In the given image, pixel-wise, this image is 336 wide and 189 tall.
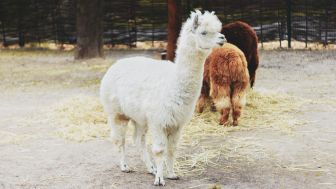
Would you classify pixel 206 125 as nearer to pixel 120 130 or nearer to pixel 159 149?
pixel 120 130

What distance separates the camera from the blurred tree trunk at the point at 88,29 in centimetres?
1364

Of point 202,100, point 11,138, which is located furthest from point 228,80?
point 11,138

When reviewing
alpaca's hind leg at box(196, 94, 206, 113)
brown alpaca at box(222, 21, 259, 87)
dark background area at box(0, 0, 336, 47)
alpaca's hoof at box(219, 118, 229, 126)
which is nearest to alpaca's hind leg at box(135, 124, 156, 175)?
alpaca's hoof at box(219, 118, 229, 126)

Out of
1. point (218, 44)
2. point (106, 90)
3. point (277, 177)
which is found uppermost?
point (218, 44)

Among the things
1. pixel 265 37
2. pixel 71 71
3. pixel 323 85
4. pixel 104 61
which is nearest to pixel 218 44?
pixel 323 85

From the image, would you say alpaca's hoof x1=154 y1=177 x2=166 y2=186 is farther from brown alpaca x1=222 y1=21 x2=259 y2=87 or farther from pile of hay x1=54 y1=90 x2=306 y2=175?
brown alpaca x1=222 y1=21 x2=259 y2=87

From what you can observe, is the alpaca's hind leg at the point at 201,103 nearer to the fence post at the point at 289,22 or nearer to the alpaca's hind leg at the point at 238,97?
the alpaca's hind leg at the point at 238,97

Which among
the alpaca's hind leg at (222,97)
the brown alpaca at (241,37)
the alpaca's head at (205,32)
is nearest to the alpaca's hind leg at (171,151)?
the alpaca's head at (205,32)

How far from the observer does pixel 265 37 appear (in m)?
15.3

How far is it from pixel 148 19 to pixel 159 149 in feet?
38.1

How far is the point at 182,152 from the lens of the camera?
6.11 meters

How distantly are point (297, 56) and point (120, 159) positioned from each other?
8.61 metres

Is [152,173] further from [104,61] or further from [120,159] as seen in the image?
[104,61]

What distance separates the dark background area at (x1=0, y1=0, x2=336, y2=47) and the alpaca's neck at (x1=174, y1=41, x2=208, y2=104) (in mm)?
10472
